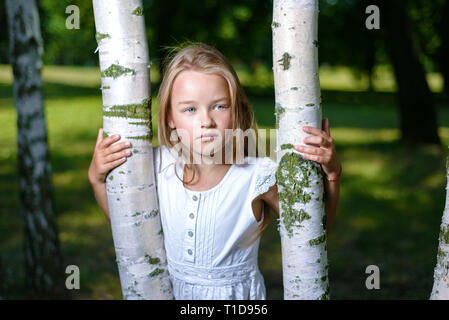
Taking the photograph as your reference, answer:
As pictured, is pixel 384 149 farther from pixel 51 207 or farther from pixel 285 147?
pixel 285 147

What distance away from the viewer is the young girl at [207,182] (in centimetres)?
220

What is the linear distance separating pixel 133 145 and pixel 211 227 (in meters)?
0.63

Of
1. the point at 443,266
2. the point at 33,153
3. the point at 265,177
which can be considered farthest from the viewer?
the point at 33,153

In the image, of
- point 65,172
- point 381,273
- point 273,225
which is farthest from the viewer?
point 65,172

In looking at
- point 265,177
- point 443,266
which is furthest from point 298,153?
point 443,266

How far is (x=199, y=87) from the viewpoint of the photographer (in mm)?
2191

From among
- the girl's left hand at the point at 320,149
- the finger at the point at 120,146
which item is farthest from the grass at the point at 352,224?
the girl's left hand at the point at 320,149

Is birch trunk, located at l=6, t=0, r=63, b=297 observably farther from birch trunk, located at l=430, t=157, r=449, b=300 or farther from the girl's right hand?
birch trunk, located at l=430, t=157, r=449, b=300

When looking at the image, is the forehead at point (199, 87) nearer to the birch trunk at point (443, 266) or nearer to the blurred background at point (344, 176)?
the blurred background at point (344, 176)

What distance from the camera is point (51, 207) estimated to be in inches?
162

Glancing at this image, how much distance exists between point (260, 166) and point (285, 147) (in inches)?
18.9

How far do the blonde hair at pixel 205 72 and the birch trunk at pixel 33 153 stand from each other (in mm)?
1992

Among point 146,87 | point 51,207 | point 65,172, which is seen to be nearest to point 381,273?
point 51,207

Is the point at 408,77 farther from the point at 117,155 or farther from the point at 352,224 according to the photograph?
the point at 117,155
